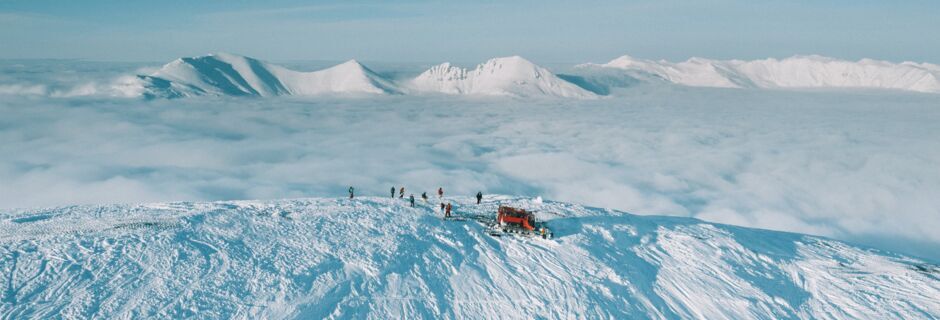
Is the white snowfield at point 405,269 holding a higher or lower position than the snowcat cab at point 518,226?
lower

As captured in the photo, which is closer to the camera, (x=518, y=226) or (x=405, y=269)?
(x=405, y=269)

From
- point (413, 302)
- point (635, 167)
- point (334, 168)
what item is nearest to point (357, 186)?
point (334, 168)

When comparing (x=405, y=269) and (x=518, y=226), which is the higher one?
(x=518, y=226)

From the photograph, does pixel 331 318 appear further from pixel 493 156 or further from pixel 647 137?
pixel 647 137

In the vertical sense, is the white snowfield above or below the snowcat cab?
below

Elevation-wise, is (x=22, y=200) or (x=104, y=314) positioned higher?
(x=104, y=314)

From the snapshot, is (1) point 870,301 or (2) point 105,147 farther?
(2) point 105,147

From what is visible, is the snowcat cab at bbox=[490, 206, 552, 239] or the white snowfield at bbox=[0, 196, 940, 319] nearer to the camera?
the white snowfield at bbox=[0, 196, 940, 319]

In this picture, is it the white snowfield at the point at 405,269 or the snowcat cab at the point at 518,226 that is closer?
the white snowfield at the point at 405,269
